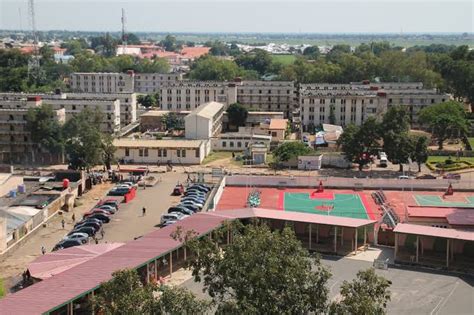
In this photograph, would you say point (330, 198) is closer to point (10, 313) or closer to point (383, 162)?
point (383, 162)

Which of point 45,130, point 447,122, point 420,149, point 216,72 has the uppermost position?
point 216,72

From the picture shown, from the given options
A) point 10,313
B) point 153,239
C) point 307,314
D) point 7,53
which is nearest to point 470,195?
point 153,239

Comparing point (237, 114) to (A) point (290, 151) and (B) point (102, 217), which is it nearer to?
(A) point (290, 151)

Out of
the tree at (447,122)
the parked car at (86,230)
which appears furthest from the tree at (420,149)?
the parked car at (86,230)

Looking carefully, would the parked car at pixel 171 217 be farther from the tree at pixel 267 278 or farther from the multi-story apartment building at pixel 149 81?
the multi-story apartment building at pixel 149 81

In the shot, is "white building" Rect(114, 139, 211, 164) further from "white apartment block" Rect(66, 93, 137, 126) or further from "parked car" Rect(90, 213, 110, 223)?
"parked car" Rect(90, 213, 110, 223)

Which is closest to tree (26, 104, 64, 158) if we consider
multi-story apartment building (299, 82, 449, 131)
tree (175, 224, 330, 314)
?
multi-story apartment building (299, 82, 449, 131)

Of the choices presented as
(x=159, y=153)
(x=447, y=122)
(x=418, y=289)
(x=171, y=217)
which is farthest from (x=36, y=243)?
(x=447, y=122)
